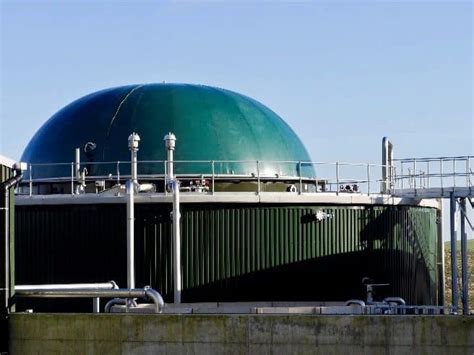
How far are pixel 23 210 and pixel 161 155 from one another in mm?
5584

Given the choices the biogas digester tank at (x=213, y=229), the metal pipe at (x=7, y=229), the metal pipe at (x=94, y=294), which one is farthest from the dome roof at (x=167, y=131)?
the metal pipe at (x=7, y=229)

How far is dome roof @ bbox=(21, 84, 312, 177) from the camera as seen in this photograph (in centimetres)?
4412

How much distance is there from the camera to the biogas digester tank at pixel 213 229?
4003 cm

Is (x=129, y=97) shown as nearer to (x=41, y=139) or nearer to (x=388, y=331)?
(x=41, y=139)

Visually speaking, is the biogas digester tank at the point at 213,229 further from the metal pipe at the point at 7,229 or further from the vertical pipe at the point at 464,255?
the metal pipe at the point at 7,229

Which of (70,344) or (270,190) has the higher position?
(270,190)

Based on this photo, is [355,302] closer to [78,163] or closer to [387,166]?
[387,166]

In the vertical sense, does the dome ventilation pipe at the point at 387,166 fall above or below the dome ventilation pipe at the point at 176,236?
above

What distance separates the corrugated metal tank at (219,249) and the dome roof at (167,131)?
3694mm

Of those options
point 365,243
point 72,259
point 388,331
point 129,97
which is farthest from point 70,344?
point 129,97

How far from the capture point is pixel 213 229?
40.1 meters

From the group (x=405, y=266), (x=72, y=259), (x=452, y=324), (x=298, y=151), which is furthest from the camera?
(x=298, y=151)

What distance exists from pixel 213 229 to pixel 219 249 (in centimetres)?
69

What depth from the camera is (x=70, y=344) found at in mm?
29266
